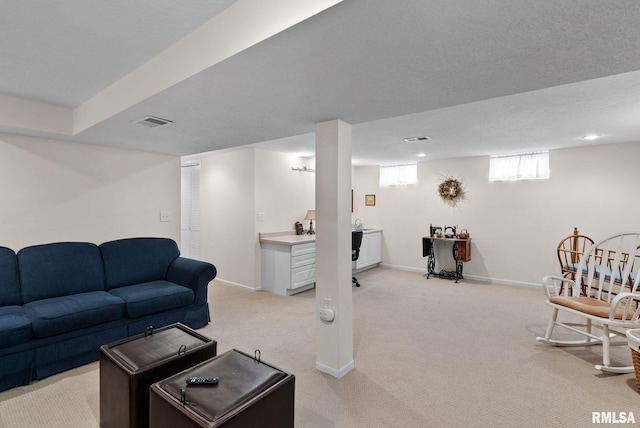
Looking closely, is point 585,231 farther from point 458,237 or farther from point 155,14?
point 155,14

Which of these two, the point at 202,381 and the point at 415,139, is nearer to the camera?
the point at 202,381

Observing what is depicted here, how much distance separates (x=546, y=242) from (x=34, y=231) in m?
6.95

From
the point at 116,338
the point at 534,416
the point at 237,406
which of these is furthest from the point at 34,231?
the point at 534,416

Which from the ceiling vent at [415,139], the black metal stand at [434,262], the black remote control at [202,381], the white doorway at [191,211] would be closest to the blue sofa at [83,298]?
the black remote control at [202,381]

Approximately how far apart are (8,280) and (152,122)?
1.88 meters

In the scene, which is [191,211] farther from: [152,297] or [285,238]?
[152,297]

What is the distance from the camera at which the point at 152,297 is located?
2977mm

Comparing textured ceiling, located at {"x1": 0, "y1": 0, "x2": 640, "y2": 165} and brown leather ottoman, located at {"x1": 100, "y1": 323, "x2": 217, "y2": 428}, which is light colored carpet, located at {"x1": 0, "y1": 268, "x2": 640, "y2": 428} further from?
textured ceiling, located at {"x1": 0, "y1": 0, "x2": 640, "y2": 165}

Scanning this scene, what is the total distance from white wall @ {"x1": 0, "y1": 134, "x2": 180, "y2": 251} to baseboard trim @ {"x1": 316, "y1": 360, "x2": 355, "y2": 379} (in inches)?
116

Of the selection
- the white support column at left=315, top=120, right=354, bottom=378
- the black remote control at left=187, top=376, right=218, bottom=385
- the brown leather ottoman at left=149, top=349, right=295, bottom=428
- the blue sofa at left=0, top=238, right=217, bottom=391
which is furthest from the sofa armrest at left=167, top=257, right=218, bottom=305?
the black remote control at left=187, top=376, right=218, bottom=385

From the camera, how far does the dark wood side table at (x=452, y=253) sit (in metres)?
5.41

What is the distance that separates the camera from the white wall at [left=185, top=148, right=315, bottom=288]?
486 centimetres

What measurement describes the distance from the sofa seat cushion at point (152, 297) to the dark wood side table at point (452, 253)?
4259 millimetres

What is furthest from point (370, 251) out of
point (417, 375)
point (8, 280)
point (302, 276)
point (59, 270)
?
point (8, 280)
